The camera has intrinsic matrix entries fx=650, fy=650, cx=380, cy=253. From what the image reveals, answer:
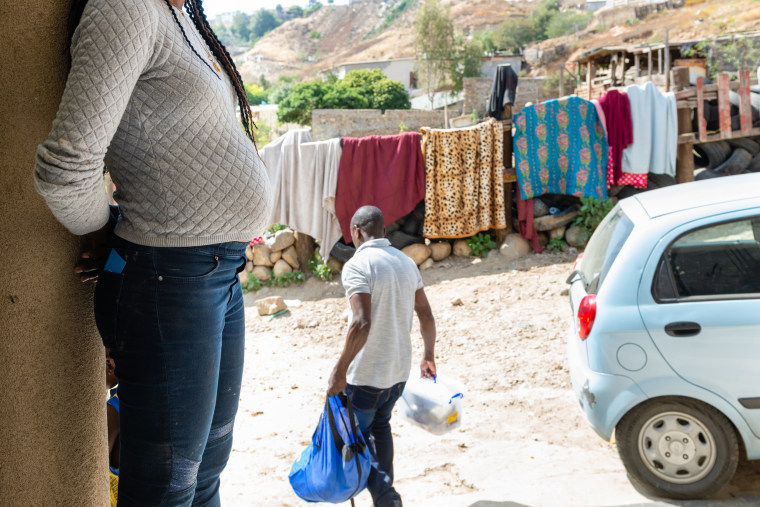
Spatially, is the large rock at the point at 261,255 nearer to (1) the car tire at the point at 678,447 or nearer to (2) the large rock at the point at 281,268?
(2) the large rock at the point at 281,268

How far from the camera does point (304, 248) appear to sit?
984 centimetres

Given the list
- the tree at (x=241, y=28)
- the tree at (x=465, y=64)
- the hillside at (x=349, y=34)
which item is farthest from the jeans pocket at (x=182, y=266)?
the tree at (x=241, y=28)

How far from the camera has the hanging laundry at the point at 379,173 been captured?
913 centimetres

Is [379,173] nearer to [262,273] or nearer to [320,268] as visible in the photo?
[320,268]

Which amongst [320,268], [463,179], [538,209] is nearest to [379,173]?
[463,179]

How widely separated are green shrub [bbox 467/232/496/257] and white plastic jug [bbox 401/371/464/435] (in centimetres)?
565

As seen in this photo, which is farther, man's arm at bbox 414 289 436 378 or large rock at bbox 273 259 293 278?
large rock at bbox 273 259 293 278

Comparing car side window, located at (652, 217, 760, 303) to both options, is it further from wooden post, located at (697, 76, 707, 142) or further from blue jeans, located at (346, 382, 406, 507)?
wooden post, located at (697, 76, 707, 142)

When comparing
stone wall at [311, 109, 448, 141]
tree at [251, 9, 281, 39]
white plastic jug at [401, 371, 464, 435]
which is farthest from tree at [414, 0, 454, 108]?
tree at [251, 9, 281, 39]

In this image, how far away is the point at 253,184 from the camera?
163cm

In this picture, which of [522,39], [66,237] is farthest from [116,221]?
[522,39]

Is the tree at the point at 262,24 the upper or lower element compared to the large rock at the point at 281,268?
upper

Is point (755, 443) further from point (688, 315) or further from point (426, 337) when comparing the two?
point (426, 337)

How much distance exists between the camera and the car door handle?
340 cm
